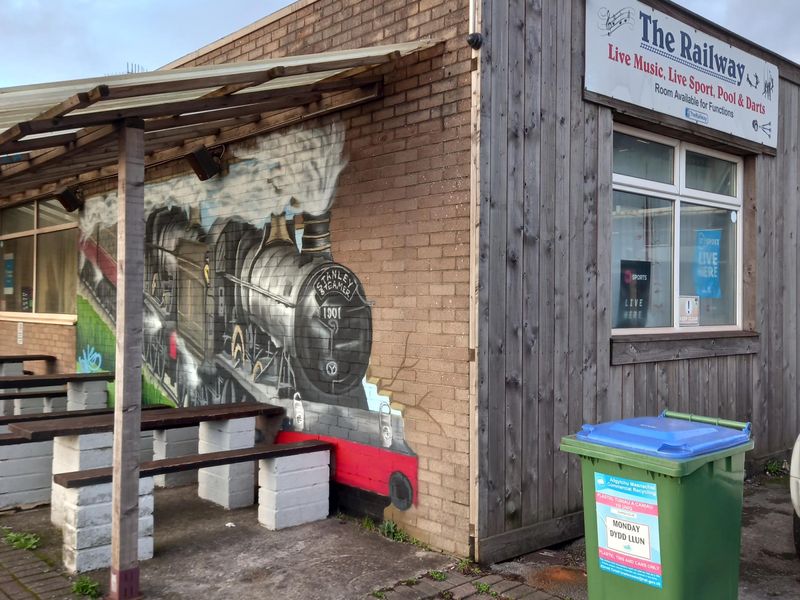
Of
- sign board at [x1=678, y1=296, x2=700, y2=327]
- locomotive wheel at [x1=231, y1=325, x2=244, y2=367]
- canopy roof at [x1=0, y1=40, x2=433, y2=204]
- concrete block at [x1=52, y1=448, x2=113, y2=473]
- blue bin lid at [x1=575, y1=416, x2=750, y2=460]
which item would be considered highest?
canopy roof at [x1=0, y1=40, x2=433, y2=204]

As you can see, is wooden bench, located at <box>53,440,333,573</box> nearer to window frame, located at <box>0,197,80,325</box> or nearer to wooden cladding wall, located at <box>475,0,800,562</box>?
wooden cladding wall, located at <box>475,0,800,562</box>

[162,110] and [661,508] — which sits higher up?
[162,110]

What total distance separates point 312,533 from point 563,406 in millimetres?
2101

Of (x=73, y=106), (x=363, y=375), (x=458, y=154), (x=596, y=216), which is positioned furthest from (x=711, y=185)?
(x=73, y=106)

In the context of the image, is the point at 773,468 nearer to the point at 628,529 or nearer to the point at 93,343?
the point at 628,529

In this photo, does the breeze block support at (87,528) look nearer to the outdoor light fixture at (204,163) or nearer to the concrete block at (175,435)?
the concrete block at (175,435)

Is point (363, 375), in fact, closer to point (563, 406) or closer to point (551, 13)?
point (563, 406)

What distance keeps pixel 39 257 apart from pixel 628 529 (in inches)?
386

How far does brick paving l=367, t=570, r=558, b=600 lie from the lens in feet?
14.4

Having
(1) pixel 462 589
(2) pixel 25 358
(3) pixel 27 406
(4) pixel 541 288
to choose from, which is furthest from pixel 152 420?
(2) pixel 25 358

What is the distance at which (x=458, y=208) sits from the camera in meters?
5.04

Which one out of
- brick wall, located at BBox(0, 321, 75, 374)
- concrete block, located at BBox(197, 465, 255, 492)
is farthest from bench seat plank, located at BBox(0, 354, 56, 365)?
concrete block, located at BBox(197, 465, 255, 492)

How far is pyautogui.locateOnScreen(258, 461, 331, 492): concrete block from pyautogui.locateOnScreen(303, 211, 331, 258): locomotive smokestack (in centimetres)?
176

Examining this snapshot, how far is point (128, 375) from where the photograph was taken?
428 centimetres
